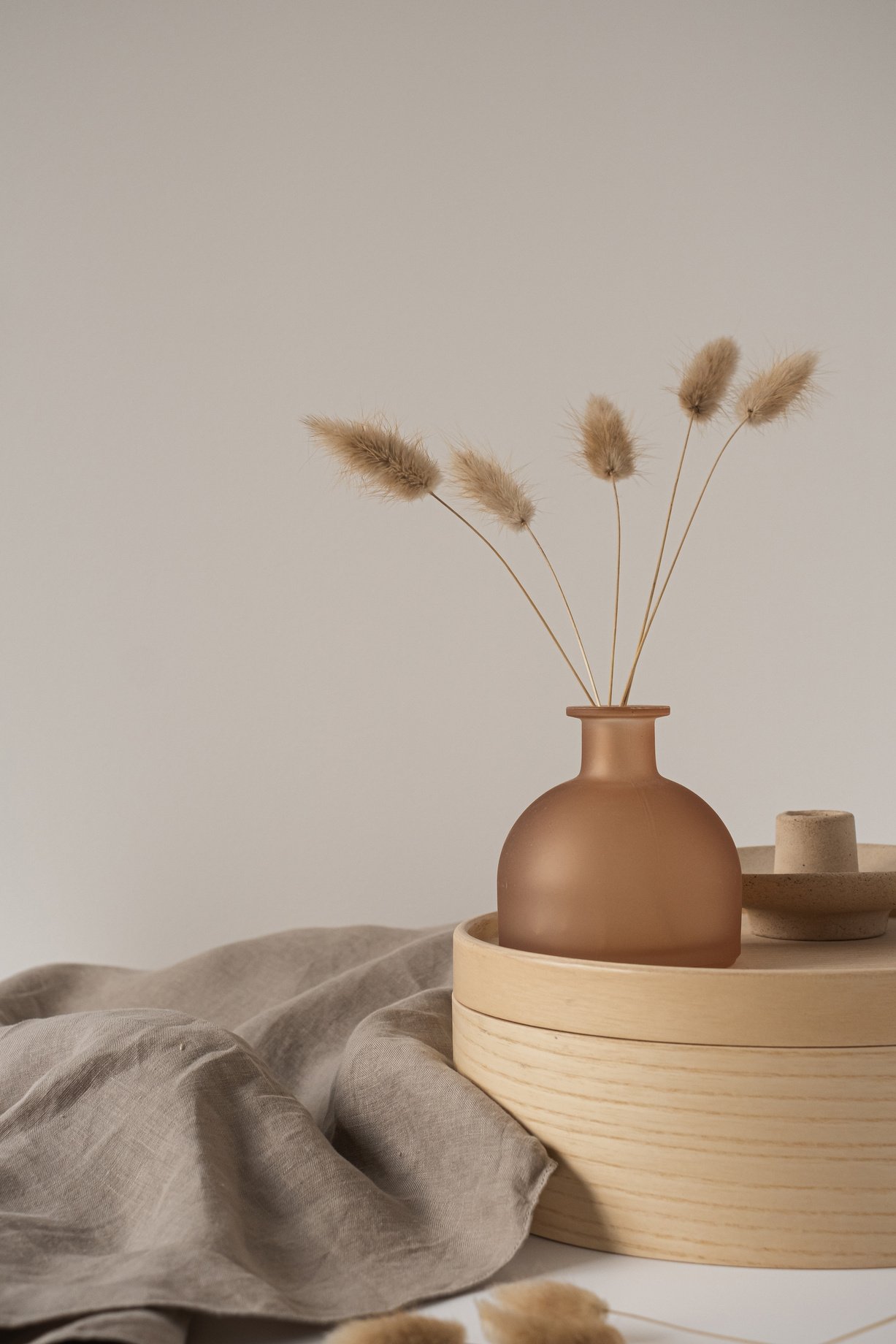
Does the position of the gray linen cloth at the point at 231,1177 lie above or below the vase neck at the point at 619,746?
below

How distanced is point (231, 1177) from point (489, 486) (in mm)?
551

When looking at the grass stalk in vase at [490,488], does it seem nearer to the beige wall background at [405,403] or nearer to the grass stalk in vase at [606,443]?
the grass stalk in vase at [606,443]

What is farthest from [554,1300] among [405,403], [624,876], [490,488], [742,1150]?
[405,403]

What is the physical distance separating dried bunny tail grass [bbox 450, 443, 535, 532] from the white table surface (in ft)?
1.80

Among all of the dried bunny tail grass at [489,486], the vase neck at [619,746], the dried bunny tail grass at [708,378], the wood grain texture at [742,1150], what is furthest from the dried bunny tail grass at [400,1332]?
the dried bunny tail grass at [708,378]

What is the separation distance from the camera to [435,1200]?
0.93 metres

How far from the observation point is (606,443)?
103 centimetres

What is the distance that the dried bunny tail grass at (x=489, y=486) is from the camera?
3.36 feet

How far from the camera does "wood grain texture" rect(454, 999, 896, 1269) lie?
84 centimetres

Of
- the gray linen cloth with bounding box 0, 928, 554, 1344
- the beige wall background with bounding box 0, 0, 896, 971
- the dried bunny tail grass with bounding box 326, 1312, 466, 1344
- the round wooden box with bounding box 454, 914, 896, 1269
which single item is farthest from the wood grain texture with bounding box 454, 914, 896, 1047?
the beige wall background with bounding box 0, 0, 896, 971

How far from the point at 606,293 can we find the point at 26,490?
1080 mm

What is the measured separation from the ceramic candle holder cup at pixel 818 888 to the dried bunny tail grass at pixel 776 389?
355 mm

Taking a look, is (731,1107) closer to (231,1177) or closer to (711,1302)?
(711,1302)

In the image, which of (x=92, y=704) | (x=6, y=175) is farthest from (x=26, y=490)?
(x=6, y=175)
